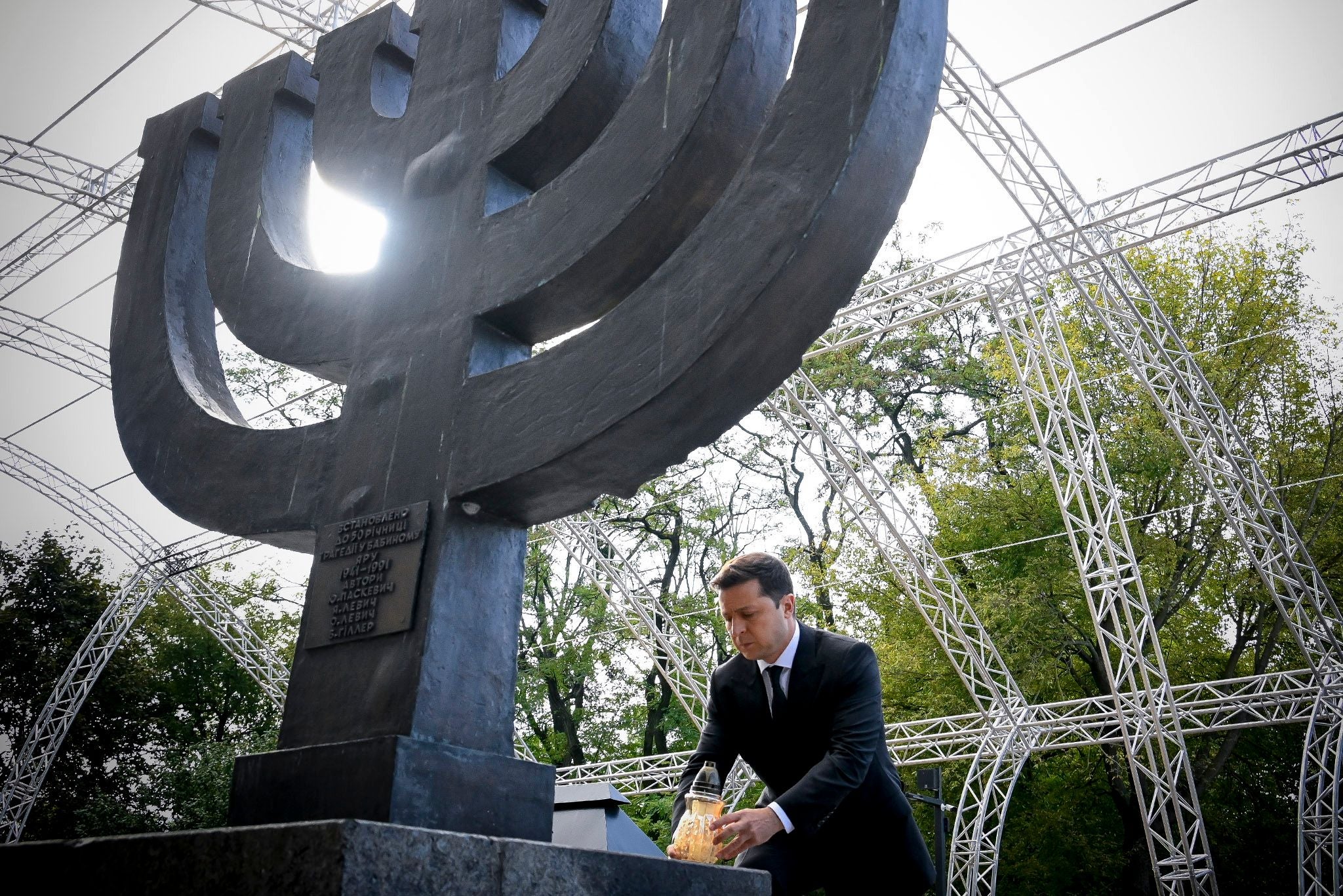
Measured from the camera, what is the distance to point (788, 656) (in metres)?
2.66

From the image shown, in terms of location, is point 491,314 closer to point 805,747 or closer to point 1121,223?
point 805,747

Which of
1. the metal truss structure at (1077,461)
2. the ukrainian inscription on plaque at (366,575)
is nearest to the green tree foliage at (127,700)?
the metal truss structure at (1077,461)

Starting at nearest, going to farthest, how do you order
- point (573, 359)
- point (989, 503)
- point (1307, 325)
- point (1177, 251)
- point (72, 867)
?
point (72, 867)
point (573, 359)
point (989, 503)
point (1307, 325)
point (1177, 251)

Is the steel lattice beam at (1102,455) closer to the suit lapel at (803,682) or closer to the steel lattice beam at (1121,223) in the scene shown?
the steel lattice beam at (1121,223)

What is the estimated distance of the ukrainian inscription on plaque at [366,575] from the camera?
2047 mm

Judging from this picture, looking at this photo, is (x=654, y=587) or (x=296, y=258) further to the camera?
(x=654, y=587)

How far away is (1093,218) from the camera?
1074 cm

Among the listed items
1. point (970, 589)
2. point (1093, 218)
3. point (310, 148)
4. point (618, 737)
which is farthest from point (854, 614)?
point (310, 148)

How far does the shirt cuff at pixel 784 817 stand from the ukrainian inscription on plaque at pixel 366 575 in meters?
0.85

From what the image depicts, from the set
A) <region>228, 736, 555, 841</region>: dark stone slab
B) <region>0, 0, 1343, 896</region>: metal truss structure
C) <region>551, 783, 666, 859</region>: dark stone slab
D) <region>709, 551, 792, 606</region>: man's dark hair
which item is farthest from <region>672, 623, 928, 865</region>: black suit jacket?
<region>0, 0, 1343, 896</region>: metal truss structure

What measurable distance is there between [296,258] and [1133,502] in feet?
51.2

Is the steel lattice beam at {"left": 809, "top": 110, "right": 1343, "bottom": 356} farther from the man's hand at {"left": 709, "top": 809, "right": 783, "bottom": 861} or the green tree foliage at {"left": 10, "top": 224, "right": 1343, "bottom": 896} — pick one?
the man's hand at {"left": 709, "top": 809, "right": 783, "bottom": 861}

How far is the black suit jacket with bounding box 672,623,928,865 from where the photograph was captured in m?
2.43

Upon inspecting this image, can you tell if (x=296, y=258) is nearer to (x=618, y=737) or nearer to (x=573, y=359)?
(x=573, y=359)
